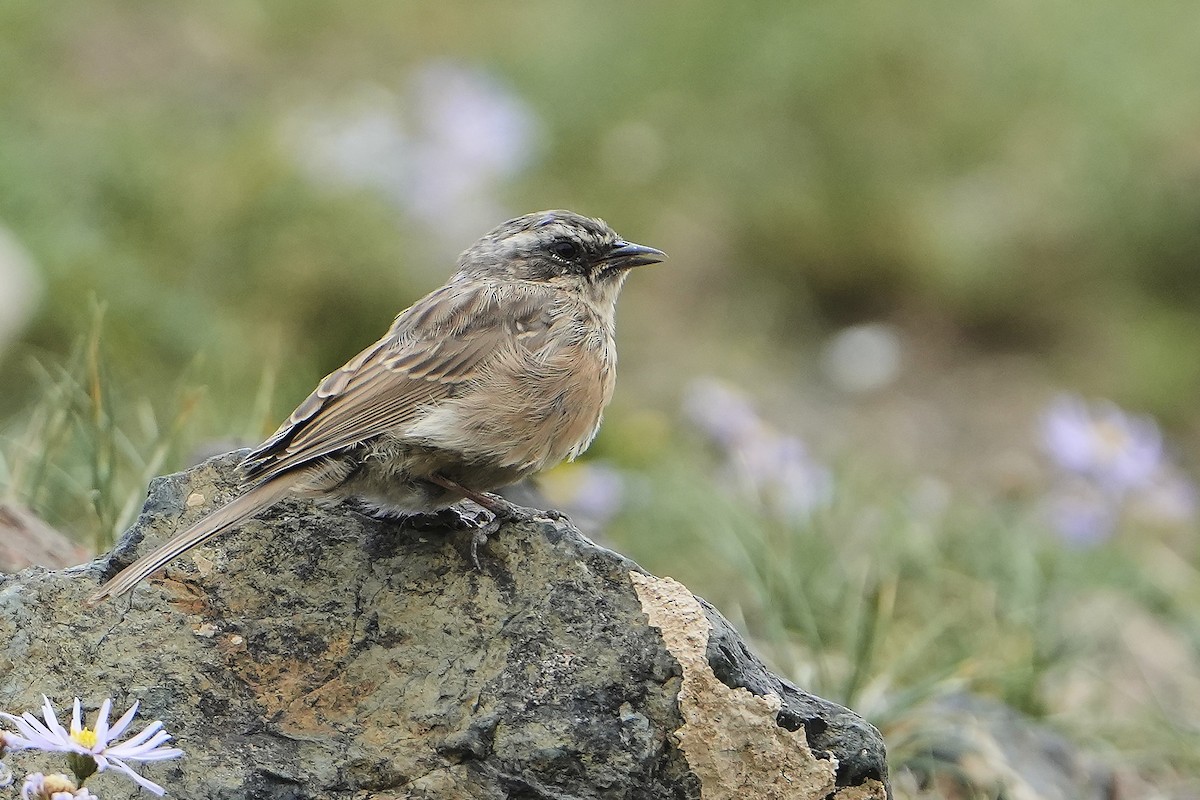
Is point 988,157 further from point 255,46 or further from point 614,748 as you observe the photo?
point 614,748

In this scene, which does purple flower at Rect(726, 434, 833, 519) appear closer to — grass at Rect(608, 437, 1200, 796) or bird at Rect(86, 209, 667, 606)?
grass at Rect(608, 437, 1200, 796)

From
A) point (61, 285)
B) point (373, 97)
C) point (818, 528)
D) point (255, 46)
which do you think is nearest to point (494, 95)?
point (373, 97)

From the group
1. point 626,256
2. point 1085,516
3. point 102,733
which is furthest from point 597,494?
point 102,733

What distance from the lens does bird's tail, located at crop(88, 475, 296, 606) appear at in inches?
130

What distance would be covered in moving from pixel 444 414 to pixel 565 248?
1072mm

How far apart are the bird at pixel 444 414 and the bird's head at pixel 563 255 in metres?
0.15

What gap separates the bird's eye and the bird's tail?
1420 millimetres

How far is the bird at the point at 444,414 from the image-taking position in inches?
144

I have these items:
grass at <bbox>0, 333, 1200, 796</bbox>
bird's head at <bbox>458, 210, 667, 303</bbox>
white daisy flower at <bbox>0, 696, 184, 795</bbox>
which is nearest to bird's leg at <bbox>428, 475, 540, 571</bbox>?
white daisy flower at <bbox>0, 696, 184, 795</bbox>

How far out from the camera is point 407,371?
401cm

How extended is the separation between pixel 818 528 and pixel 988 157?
17.8 ft

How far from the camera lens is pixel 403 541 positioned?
373 centimetres

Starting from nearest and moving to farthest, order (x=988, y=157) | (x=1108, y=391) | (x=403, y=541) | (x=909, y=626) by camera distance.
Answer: (x=403, y=541), (x=909, y=626), (x=1108, y=391), (x=988, y=157)

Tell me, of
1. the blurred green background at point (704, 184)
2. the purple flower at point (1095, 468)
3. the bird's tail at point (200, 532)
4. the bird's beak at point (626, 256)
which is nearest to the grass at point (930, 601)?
the purple flower at point (1095, 468)
